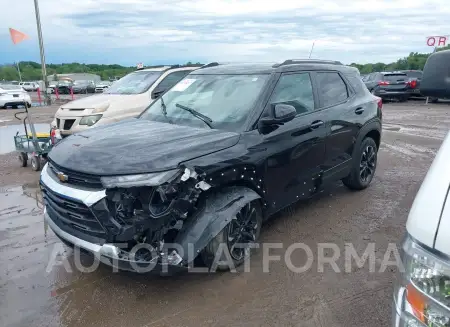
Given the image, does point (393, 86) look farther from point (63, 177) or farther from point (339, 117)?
point (63, 177)

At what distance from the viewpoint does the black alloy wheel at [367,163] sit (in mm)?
5618

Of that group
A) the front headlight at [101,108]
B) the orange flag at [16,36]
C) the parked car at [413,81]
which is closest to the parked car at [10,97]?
the orange flag at [16,36]

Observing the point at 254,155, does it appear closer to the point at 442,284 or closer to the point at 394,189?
the point at 442,284

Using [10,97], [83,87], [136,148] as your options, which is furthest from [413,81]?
[83,87]

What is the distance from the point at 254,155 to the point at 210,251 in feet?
3.17

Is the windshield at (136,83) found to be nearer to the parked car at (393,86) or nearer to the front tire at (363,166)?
the front tire at (363,166)

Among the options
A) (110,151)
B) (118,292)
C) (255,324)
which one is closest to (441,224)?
(255,324)

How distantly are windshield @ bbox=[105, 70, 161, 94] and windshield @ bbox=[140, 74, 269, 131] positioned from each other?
13.4 feet

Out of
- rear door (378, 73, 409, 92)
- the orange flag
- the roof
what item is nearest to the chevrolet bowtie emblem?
the roof

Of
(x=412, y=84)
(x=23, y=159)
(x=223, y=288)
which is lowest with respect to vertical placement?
(x=23, y=159)

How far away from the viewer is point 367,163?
18.9ft

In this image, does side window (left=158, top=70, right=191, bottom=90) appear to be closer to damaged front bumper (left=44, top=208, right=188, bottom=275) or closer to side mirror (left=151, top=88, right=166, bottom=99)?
side mirror (left=151, top=88, right=166, bottom=99)

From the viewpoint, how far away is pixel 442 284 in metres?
1.47

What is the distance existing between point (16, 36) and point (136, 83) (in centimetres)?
400
